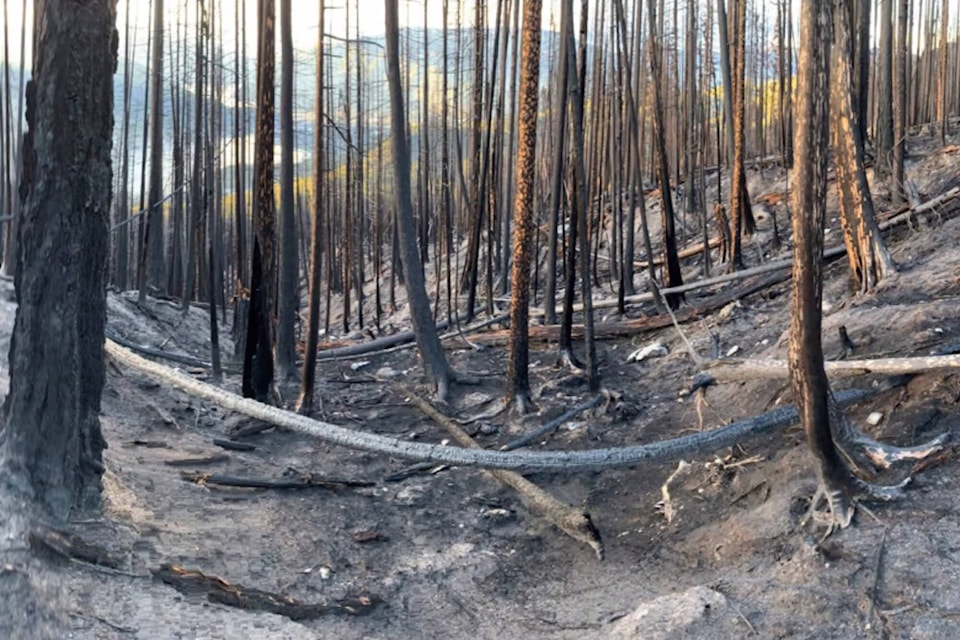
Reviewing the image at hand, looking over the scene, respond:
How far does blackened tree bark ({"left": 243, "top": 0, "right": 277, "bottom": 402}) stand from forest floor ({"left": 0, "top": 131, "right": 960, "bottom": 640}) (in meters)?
0.55

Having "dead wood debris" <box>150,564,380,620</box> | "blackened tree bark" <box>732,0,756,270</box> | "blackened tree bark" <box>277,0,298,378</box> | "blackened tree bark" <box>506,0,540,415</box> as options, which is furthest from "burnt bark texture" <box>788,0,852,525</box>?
"blackened tree bark" <box>732,0,756,270</box>

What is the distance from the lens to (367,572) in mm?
4645

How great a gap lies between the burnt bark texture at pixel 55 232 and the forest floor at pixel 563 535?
504 millimetres

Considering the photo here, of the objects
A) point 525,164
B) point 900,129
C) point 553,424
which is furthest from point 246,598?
point 900,129

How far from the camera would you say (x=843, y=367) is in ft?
14.9

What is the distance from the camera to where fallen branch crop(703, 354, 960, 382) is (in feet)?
13.3

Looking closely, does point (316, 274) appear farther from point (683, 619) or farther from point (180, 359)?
point (683, 619)

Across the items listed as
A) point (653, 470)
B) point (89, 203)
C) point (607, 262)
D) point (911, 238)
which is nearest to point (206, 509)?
point (89, 203)

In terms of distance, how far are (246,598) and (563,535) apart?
192cm

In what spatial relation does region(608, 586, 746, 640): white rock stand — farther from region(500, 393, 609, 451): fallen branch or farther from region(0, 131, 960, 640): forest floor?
region(500, 393, 609, 451): fallen branch

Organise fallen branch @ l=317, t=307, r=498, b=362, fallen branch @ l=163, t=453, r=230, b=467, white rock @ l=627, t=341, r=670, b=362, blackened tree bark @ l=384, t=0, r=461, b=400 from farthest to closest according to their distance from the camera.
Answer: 1. fallen branch @ l=317, t=307, r=498, b=362
2. white rock @ l=627, t=341, r=670, b=362
3. blackened tree bark @ l=384, t=0, r=461, b=400
4. fallen branch @ l=163, t=453, r=230, b=467

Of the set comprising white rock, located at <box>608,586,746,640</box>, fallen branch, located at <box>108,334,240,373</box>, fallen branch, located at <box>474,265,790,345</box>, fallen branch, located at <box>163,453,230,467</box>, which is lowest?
fallen branch, located at <box>163,453,230,467</box>

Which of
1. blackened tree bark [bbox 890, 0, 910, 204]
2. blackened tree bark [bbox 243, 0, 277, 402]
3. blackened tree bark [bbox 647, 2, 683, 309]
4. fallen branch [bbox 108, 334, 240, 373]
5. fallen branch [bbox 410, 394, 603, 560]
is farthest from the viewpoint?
fallen branch [bbox 108, 334, 240, 373]

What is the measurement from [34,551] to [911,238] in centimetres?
680
